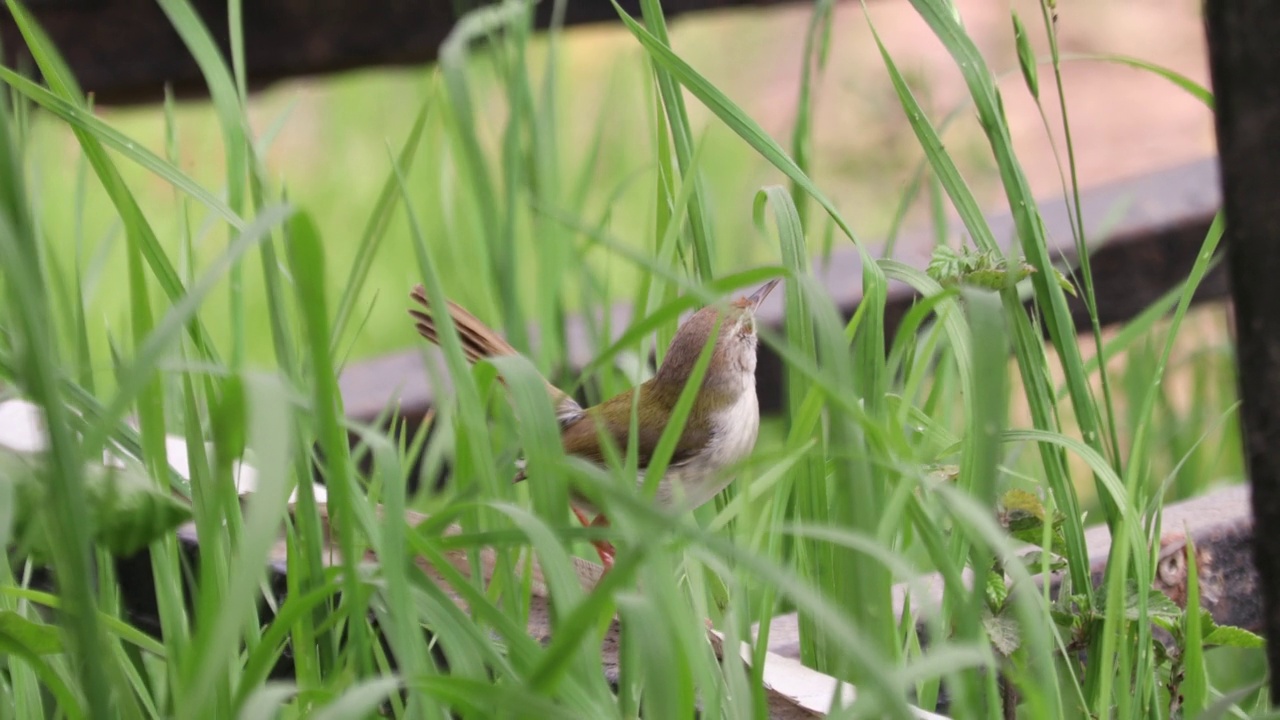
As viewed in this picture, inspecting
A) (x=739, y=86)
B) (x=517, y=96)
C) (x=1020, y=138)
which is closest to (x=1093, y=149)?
(x=1020, y=138)

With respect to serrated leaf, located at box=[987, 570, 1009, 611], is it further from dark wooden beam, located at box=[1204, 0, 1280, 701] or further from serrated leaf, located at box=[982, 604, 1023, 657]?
dark wooden beam, located at box=[1204, 0, 1280, 701]

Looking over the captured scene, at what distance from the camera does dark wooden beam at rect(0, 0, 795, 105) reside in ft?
8.63

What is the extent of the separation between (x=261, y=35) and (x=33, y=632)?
198 centimetres

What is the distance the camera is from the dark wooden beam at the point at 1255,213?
0.74 meters

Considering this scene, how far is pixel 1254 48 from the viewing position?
74cm

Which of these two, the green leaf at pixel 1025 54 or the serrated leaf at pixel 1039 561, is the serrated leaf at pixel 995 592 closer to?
the serrated leaf at pixel 1039 561

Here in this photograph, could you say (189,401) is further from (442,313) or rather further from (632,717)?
(632,717)

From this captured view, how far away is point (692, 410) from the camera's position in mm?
1857

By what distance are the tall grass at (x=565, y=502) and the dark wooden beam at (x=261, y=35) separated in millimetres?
1208

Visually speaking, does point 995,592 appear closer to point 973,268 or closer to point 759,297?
point 973,268

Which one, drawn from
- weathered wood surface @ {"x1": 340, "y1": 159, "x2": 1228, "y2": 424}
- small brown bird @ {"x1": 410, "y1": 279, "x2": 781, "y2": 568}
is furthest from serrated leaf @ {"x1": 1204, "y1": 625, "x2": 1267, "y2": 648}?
weathered wood surface @ {"x1": 340, "y1": 159, "x2": 1228, "y2": 424}

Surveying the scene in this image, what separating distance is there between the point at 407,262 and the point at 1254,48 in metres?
3.47

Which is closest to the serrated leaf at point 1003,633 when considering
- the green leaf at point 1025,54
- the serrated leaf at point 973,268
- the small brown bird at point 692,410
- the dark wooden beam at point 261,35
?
the serrated leaf at point 973,268

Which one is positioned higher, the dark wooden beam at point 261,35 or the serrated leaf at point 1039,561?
the dark wooden beam at point 261,35
